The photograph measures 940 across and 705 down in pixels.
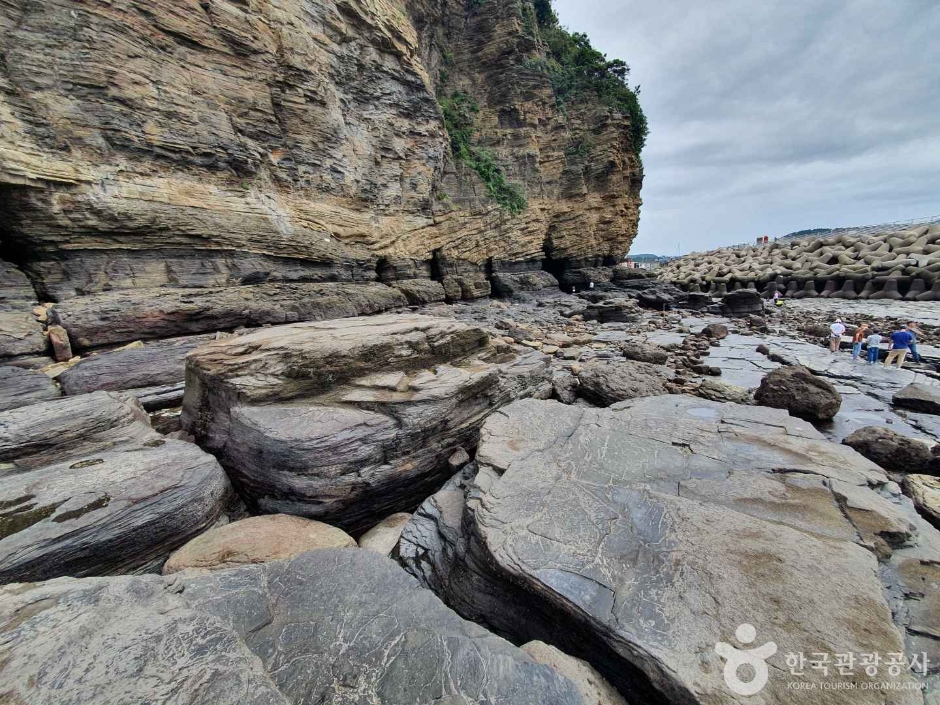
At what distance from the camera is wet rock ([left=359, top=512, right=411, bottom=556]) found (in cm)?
293

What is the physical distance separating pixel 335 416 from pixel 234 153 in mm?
8970

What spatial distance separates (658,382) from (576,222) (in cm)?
1825

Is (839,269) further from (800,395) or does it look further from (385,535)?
(385,535)

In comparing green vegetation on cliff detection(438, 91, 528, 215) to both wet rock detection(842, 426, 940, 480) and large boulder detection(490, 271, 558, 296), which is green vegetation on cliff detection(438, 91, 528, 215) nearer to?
large boulder detection(490, 271, 558, 296)

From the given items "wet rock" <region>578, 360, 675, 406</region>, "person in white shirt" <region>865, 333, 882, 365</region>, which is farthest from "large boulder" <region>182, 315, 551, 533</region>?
"person in white shirt" <region>865, 333, 882, 365</region>

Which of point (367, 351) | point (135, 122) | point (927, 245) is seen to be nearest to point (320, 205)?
point (135, 122)

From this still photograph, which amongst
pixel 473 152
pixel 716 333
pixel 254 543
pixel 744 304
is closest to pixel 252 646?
pixel 254 543

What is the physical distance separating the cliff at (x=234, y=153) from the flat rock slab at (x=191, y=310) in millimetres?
353

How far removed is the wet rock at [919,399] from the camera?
466cm

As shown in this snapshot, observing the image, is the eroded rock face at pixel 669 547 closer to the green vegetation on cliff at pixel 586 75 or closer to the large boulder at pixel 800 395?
the large boulder at pixel 800 395

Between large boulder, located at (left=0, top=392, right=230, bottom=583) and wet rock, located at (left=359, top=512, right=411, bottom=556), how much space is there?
1.26 m

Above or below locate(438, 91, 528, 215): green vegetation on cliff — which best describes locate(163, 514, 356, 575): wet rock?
below

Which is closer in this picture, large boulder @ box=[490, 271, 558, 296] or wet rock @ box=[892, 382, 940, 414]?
wet rock @ box=[892, 382, 940, 414]

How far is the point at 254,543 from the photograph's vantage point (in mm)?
2463
